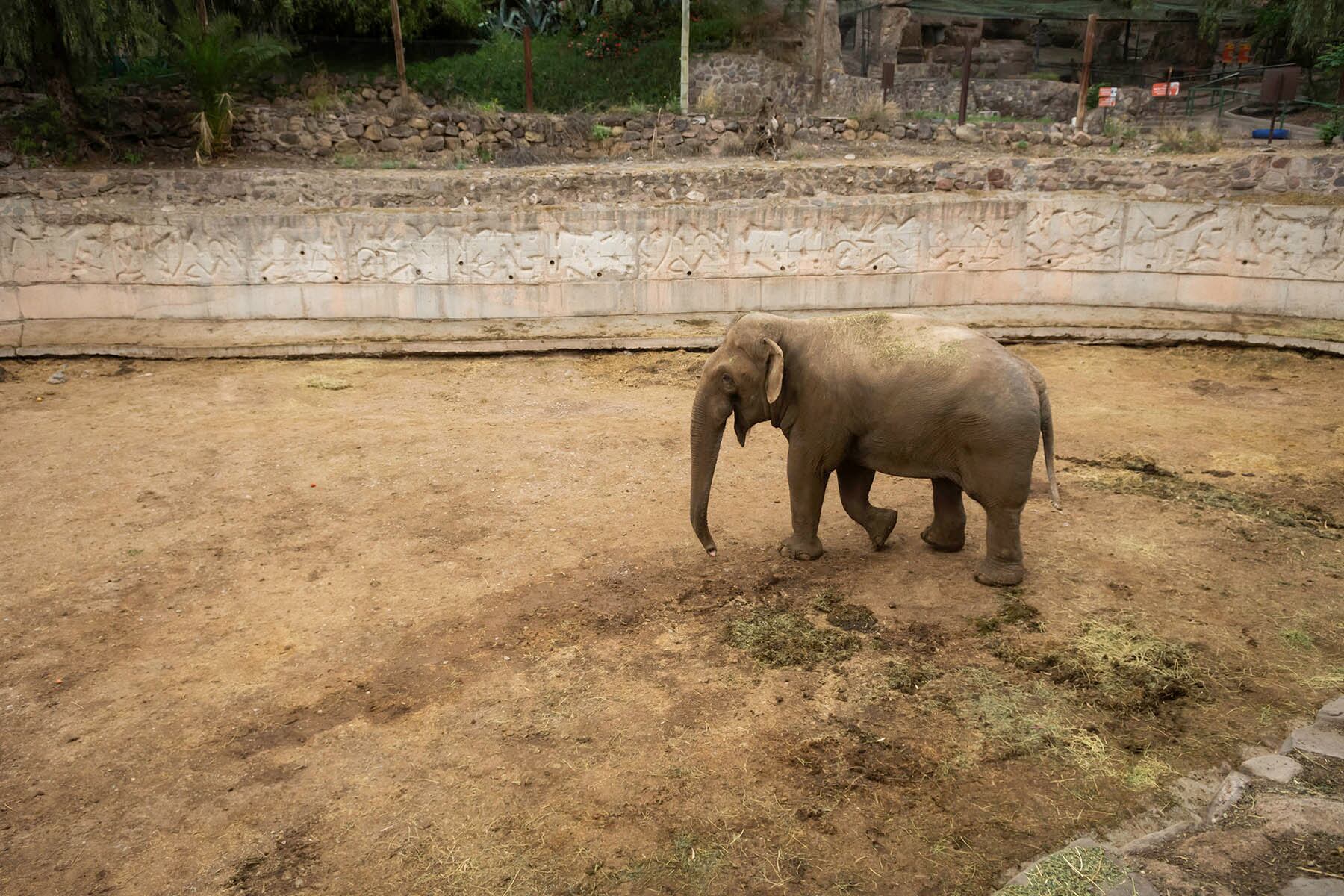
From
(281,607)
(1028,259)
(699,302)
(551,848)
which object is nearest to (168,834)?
(551,848)

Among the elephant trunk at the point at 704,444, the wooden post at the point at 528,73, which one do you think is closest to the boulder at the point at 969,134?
the wooden post at the point at 528,73

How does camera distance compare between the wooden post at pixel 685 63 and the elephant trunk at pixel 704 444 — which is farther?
the wooden post at pixel 685 63

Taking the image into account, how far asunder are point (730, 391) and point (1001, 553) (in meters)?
2.10

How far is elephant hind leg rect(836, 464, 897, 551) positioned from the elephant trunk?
109 centimetres

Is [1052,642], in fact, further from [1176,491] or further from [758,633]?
[1176,491]

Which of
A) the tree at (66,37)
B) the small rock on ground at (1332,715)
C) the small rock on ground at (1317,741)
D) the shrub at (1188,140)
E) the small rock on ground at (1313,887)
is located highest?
the tree at (66,37)

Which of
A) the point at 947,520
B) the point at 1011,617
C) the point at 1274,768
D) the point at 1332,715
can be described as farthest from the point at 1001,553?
the point at 1274,768

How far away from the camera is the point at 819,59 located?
25344 millimetres

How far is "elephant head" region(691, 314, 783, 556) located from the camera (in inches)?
252

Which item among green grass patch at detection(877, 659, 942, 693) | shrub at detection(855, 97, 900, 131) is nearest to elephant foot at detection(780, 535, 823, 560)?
green grass patch at detection(877, 659, 942, 693)

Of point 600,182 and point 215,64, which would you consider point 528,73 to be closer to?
point 600,182

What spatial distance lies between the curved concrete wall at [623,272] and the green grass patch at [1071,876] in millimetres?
10104

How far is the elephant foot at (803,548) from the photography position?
706cm

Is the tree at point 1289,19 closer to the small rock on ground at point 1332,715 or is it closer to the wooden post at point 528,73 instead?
the wooden post at point 528,73
